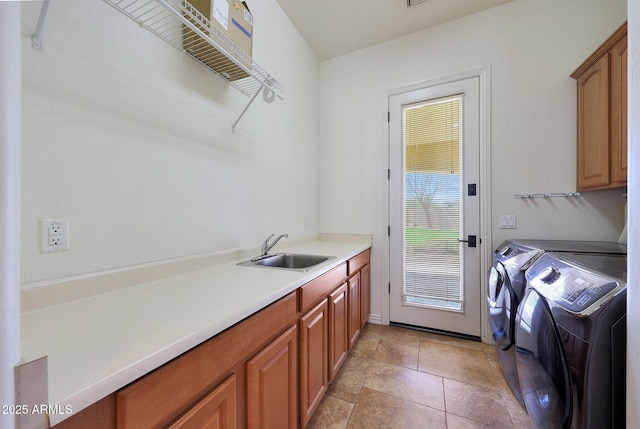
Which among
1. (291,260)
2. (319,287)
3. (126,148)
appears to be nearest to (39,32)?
(126,148)

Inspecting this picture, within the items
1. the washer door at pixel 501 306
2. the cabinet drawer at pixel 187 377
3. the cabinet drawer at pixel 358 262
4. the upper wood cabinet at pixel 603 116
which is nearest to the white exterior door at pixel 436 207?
the cabinet drawer at pixel 358 262

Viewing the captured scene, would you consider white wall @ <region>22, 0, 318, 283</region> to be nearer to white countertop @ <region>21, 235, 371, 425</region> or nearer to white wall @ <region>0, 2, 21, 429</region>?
white countertop @ <region>21, 235, 371, 425</region>

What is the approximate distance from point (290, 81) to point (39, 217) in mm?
2014

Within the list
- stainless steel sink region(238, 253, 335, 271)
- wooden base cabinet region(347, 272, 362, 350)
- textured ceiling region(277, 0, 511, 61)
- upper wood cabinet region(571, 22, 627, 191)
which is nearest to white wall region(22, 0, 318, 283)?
stainless steel sink region(238, 253, 335, 271)

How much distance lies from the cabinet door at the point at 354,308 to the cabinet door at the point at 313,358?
458 millimetres

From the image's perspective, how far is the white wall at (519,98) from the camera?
1.86 meters

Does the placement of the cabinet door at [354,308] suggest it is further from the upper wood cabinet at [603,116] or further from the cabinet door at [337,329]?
the upper wood cabinet at [603,116]

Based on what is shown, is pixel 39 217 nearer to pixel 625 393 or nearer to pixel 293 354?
pixel 293 354

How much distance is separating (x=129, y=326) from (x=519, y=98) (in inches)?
112

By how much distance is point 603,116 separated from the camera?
156 cm

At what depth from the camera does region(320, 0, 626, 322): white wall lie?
1.86 m

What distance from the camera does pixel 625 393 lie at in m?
0.75

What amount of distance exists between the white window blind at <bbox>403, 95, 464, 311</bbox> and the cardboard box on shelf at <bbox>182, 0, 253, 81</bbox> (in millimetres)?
1652

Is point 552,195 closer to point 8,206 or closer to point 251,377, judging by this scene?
point 251,377
